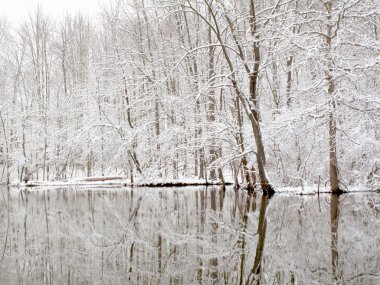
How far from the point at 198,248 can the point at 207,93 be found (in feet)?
60.9

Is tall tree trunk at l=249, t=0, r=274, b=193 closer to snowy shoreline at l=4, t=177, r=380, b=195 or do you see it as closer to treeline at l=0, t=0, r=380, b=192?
treeline at l=0, t=0, r=380, b=192

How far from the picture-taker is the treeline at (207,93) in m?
14.0

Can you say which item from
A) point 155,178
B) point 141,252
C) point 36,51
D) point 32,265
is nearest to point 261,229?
point 141,252

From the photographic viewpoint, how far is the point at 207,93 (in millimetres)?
24031

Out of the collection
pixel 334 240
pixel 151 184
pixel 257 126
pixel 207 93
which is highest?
pixel 207 93

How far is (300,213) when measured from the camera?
32.3 feet

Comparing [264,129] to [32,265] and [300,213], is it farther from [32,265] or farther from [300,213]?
[32,265]

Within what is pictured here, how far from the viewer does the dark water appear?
180 inches

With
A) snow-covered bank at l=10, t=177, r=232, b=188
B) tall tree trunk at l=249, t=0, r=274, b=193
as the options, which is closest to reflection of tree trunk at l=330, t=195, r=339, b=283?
tall tree trunk at l=249, t=0, r=274, b=193

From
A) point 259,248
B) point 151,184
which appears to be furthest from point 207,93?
point 259,248

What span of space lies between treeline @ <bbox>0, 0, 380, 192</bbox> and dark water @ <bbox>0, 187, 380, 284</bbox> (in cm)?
520

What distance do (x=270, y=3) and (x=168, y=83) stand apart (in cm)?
1223

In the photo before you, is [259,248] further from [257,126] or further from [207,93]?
[207,93]

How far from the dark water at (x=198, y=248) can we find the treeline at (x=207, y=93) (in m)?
5.20
